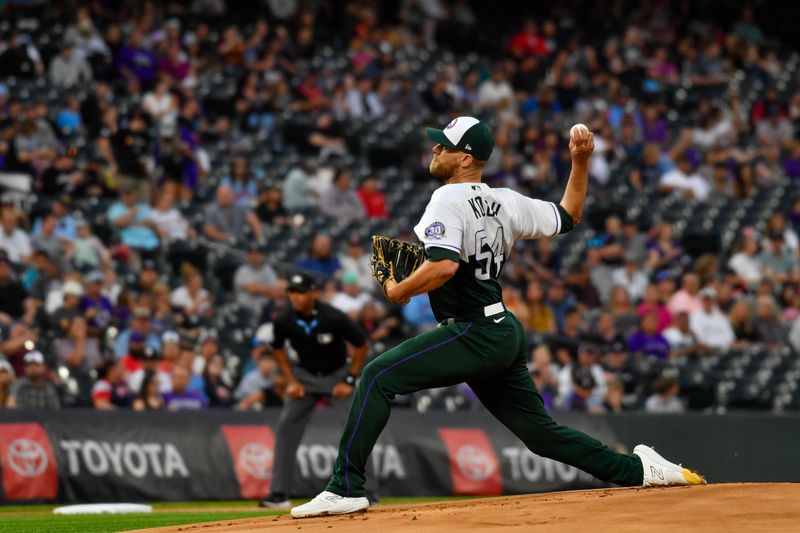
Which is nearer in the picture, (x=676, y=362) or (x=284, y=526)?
(x=284, y=526)

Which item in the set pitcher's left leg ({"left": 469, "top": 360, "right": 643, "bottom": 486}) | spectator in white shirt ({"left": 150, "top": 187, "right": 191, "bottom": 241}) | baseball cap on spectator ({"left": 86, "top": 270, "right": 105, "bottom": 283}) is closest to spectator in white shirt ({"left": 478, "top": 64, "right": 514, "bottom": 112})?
spectator in white shirt ({"left": 150, "top": 187, "right": 191, "bottom": 241})

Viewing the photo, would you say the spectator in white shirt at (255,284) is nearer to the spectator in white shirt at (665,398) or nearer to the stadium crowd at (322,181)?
the stadium crowd at (322,181)

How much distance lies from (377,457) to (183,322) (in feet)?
10.6

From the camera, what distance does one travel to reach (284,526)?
6.87 metres

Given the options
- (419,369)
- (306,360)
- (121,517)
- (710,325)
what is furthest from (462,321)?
(710,325)

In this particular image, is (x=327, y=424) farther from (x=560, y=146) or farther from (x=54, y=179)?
(x=560, y=146)

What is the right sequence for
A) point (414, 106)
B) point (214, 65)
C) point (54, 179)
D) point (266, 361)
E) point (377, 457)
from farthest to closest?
point (414, 106)
point (214, 65)
point (54, 179)
point (266, 361)
point (377, 457)

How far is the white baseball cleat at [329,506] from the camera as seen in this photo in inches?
278

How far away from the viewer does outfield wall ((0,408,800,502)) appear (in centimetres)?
1252

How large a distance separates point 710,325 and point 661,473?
11.8 metres

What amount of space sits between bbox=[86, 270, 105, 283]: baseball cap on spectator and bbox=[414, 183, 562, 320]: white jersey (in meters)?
8.85

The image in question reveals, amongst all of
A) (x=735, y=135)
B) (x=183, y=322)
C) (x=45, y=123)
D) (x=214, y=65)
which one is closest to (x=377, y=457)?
(x=183, y=322)

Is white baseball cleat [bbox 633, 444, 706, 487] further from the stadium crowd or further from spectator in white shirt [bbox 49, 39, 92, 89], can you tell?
spectator in white shirt [bbox 49, 39, 92, 89]

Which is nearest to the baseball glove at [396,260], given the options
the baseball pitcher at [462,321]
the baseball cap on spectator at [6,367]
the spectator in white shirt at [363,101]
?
the baseball pitcher at [462,321]
